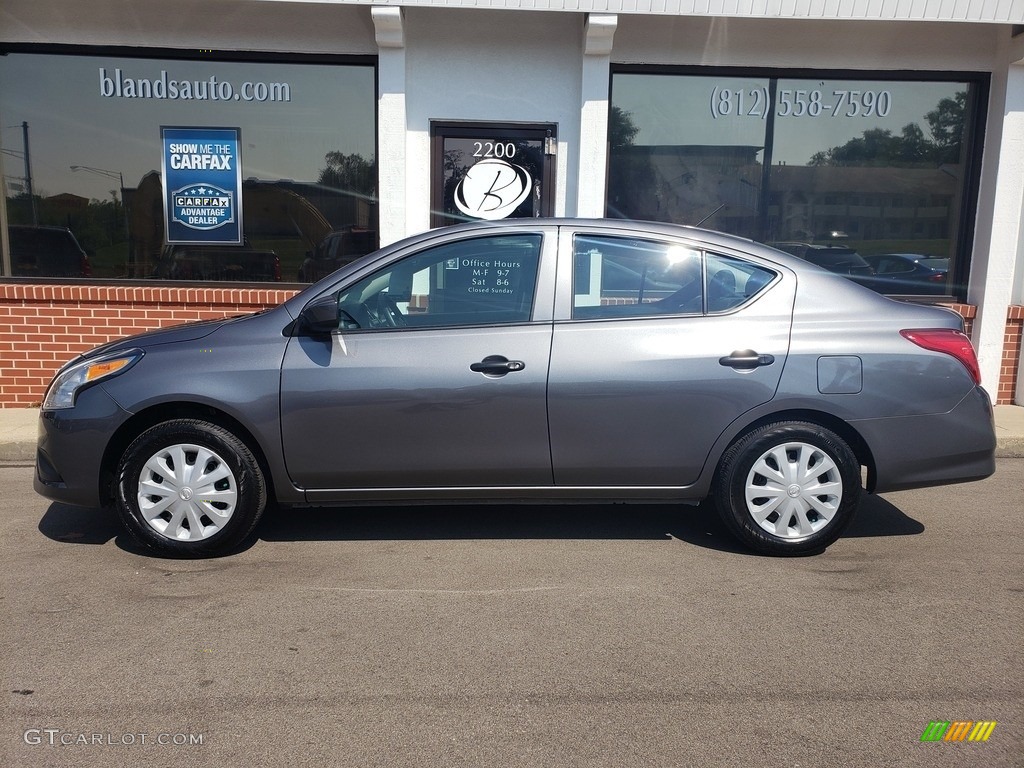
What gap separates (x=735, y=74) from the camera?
8.33m

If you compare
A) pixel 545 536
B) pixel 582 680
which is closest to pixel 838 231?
pixel 545 536

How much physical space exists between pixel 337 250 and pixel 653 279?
14.9 feet

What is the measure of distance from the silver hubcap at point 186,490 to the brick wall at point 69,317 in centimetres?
376

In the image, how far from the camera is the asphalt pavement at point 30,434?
663 centimetres

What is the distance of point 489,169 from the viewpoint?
8273 millimetres

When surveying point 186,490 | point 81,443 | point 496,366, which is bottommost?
point 186,490

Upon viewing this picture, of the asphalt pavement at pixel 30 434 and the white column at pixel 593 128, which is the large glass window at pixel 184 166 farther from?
the white column at pixel 593 128

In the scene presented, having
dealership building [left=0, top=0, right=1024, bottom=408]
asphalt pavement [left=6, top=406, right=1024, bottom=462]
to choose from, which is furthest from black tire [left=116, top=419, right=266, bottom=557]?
dealership building [left=0, top=0, right=1024, bottom=408]

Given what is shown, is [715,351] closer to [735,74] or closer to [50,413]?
[50,413]

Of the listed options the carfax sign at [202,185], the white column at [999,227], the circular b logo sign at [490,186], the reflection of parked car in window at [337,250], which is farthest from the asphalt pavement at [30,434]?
the circular b logo sign at [490,186]

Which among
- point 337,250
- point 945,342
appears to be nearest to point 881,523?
point 945,342

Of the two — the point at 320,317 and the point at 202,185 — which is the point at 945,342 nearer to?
the point at 320,317

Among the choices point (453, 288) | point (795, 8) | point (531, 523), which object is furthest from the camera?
point (795, 8)

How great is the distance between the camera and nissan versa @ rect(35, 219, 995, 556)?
4367mm
